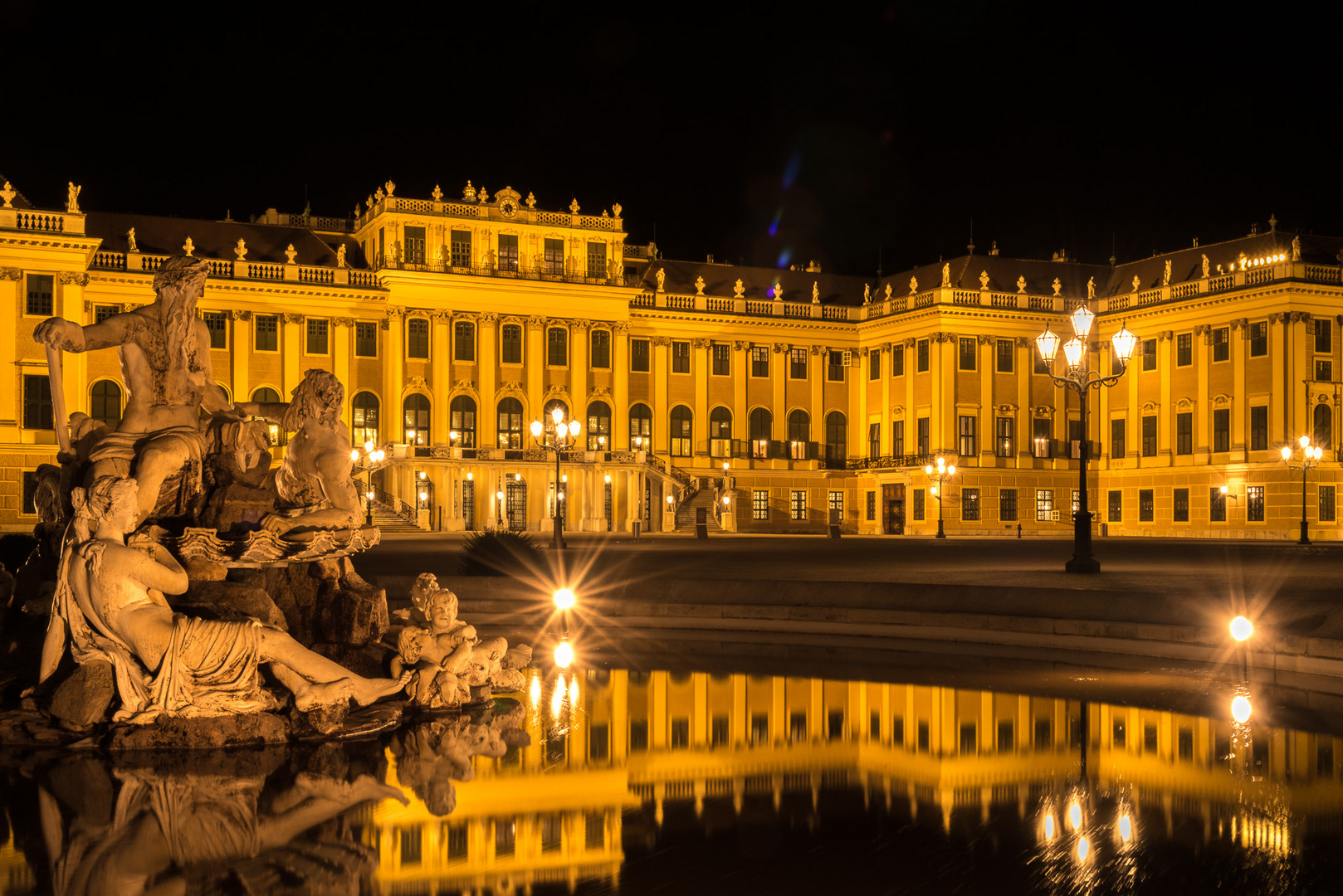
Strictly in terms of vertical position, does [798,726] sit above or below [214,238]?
below

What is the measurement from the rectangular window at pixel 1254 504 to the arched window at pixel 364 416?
4127 cm

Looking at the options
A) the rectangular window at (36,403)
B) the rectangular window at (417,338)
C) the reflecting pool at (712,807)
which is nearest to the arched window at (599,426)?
the rectangular window at (417,338)

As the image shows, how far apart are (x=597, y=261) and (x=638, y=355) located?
18.6 feet

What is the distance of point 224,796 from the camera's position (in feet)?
24.7

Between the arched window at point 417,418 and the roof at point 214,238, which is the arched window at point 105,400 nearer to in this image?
the roof at point 214,238

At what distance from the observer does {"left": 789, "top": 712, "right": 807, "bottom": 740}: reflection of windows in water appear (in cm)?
948

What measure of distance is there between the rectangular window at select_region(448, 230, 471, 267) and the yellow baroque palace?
82mm

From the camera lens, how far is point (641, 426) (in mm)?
70125

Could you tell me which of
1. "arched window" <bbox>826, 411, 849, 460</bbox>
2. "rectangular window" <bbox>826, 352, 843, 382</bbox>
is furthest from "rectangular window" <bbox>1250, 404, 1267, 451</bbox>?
"rectangular window" <bbox>826, 352, 843, 382</bbox>

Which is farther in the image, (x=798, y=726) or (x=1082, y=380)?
(x=1082, y=380)

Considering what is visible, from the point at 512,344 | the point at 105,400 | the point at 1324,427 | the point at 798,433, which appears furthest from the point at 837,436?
the point at 105,400

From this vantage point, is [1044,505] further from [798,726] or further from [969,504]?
[798,726]

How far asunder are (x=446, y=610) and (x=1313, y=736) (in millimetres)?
6572

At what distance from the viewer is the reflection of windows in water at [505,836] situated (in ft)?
21.6
